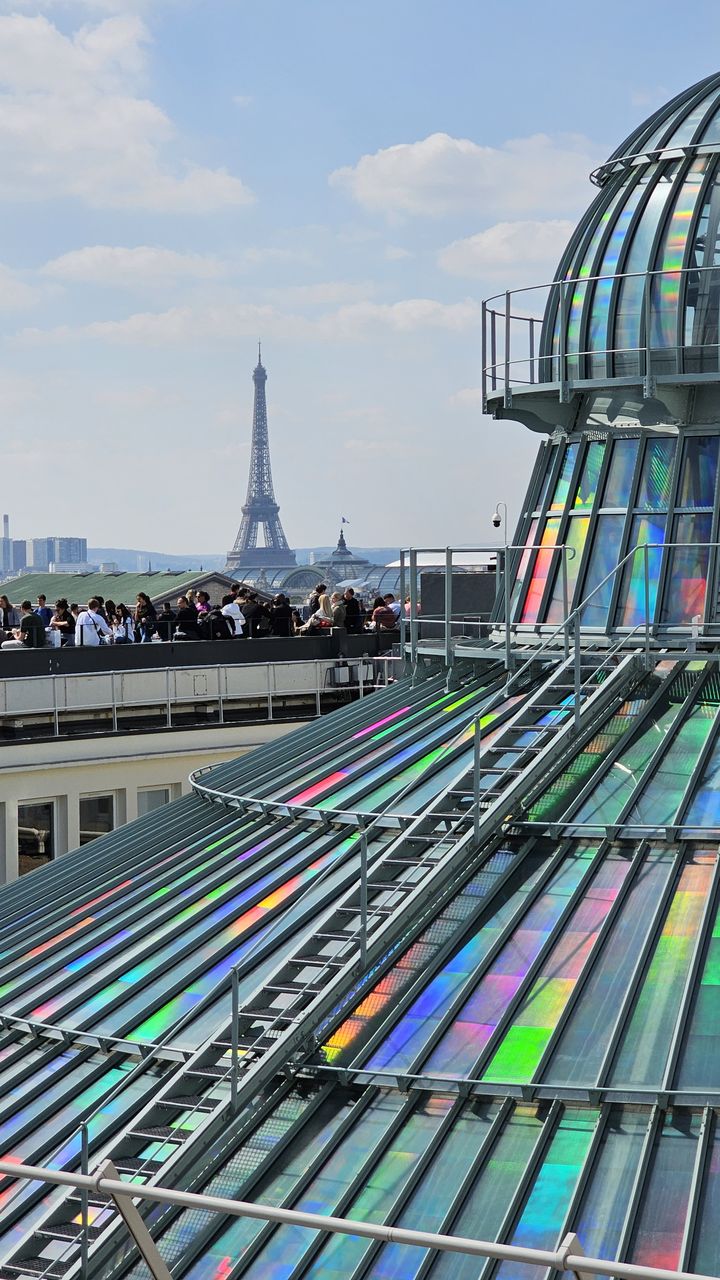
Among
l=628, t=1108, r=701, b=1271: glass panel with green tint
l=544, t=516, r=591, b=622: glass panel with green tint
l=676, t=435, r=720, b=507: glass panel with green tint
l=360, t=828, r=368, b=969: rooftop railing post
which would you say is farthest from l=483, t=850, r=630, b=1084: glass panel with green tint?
l=676, t=435, r=720, b=507: glass panel with green tint

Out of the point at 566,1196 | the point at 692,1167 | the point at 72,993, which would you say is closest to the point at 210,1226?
the point at 566,1196

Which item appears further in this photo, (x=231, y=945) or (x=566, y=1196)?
(x=231, y=945)

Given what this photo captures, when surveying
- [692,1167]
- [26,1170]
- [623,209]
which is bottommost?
[692,1167]

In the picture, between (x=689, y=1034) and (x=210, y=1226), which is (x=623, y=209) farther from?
(x=210, y=1226)

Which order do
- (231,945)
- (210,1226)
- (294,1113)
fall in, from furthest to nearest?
1. (231,945)
2. (294,1113)
3. (210,1226)

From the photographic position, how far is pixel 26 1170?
866 cm

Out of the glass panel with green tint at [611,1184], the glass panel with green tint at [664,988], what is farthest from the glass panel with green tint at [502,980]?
the glass panel with green tint at [611,1184]

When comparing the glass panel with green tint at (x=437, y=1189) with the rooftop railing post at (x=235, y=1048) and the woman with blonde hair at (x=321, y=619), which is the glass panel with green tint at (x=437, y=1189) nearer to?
the rooftop railing post at (x=235, y=1048)

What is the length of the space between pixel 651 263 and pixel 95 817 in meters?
23.4

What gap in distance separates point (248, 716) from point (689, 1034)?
95.5 ft

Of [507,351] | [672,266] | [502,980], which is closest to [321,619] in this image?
[507,351]

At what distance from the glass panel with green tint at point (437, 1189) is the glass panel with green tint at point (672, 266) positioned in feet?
36.2

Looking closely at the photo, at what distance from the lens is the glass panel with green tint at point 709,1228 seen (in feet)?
35.7

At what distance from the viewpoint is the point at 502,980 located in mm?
14102
